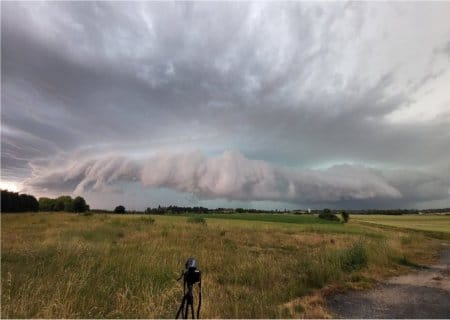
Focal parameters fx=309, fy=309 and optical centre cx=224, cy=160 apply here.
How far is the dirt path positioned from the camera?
331 inches

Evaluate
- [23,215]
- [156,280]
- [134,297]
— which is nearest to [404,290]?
[156,280]

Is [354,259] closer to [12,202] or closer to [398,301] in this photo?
[398,301]

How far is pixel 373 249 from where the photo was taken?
1814cm

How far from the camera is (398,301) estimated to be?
379 inches

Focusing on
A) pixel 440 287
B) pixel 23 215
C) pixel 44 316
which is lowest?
pixel 440 287

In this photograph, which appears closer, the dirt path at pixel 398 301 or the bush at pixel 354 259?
the dirt path at pixel 398 301

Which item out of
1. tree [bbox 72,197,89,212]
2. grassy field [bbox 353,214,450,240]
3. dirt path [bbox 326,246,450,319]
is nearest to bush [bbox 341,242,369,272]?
dirt path [bbox 326,246,450,319]

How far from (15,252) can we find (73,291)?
5.19 meters

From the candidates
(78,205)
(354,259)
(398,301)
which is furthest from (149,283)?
(78,205)

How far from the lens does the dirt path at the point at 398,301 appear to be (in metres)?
8.41

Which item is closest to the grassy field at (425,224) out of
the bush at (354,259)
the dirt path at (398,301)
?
the bush at (354,259)

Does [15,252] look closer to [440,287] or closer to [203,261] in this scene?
[203,261]

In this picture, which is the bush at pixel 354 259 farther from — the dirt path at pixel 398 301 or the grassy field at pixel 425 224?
the grassy field at pixel 425 224

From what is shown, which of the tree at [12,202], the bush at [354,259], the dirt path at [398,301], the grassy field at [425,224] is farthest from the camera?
the grassy field at [425,224]
